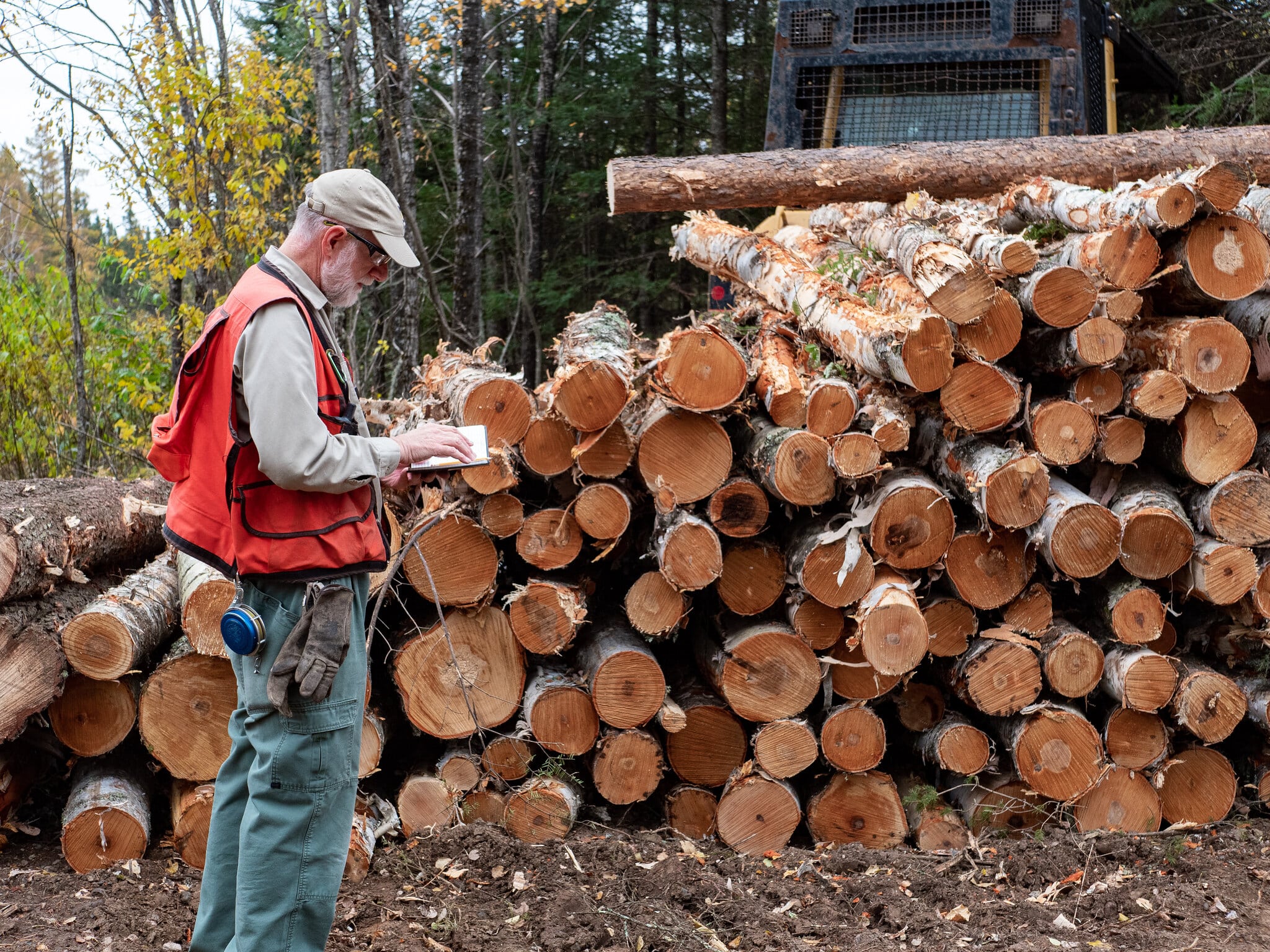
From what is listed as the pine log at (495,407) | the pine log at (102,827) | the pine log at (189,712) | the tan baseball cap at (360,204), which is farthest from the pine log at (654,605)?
the pine log at (102,827)

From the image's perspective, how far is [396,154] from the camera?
32.5 feet

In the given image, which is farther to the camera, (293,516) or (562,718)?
(562,718)

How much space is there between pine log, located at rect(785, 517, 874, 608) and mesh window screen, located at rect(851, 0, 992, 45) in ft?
18.2

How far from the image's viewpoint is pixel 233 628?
2.64 meters

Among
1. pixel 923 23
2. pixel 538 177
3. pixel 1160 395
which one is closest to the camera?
pixel 1160 395

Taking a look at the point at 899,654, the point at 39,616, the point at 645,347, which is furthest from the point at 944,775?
the point at 39,616

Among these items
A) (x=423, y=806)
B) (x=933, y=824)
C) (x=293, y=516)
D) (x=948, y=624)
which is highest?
(x=293, y=516)

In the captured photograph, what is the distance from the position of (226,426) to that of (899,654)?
2.47 meters

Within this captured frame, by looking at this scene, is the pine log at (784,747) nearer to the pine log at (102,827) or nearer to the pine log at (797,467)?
the pine log at (797,467)

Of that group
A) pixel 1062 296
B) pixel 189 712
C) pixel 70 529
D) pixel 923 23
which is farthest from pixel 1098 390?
pixel 923 23

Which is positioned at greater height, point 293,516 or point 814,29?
point 814,29

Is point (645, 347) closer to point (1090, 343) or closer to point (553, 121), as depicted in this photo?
point (1090, 343)

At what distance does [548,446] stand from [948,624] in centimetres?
167

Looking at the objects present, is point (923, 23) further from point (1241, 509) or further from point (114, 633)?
point (114, 633)
